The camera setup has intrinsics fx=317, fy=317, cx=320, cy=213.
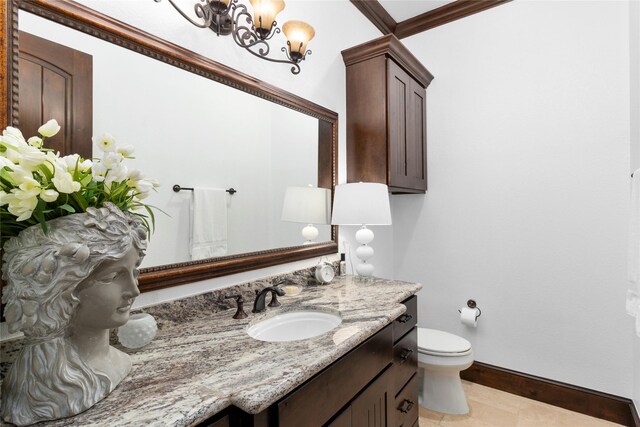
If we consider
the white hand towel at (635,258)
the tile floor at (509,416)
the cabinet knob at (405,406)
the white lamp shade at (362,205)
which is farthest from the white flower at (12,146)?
the tile floor at (509,416)

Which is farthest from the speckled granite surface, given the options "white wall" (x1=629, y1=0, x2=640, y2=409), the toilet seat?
"white wall" (x1=629, y1=0, x2=640, y2=409)

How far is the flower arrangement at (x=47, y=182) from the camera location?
61cm

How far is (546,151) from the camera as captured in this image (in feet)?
7.21

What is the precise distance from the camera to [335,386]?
102 cm

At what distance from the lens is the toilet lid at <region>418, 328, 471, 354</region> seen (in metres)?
2.01

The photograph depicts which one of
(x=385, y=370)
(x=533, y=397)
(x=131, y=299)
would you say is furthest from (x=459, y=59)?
(x=131, y=299)

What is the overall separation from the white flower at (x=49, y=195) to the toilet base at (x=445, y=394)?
222cm

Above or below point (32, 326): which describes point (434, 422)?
below

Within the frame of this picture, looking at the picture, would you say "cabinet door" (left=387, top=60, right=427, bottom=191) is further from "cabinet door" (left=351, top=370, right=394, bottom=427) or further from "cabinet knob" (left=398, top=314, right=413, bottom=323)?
"cabinet door" (left=351, top=370, right=394, bottom=427)

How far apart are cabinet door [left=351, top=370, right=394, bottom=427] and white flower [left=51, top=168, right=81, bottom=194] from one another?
3.46 feet

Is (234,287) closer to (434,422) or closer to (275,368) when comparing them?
(275,368)

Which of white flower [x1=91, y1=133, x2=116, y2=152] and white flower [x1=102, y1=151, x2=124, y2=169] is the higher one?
white flower [x1=91, y1=133, x2=116, y2=152]

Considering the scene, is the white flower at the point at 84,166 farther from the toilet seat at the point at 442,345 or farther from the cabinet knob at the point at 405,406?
the toilet seat at the point at 442,345

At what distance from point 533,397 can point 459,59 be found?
2.57m
